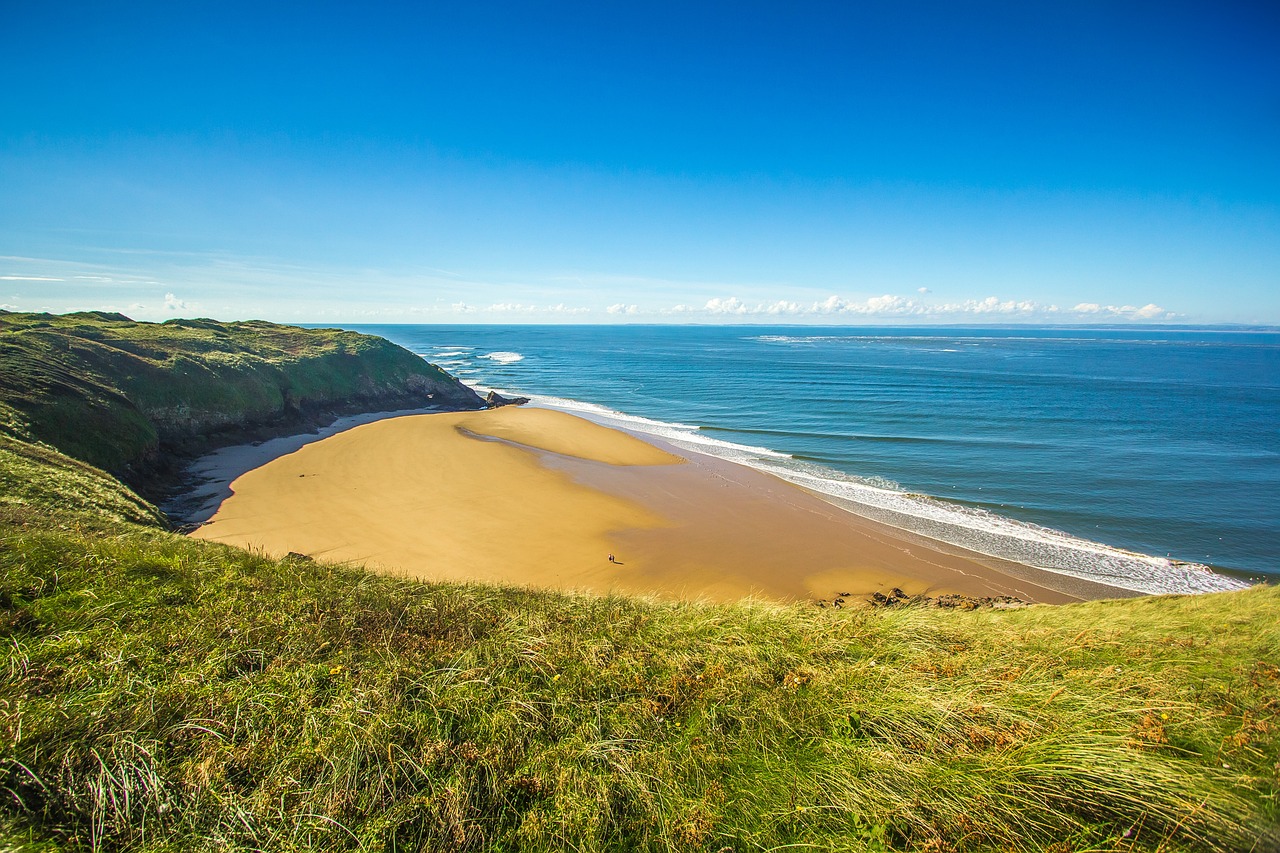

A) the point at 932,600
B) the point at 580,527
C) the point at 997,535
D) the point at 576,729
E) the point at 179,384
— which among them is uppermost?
the point at 179,384

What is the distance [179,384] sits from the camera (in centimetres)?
2250

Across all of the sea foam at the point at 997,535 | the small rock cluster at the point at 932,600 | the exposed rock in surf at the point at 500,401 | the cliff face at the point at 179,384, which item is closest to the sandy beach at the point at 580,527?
the small rock cluster at the point at 932,600

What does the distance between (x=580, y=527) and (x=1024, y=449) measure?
25.2 meters

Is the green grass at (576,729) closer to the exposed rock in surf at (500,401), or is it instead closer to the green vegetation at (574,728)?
the green vegetation at (574,728)

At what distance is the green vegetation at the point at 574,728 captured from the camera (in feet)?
9.31

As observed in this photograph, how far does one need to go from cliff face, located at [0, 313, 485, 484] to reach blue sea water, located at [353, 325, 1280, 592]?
13832 mm

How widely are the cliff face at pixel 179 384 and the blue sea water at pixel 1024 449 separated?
13832 mm

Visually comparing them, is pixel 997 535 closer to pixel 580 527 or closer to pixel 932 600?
pixel 932 600

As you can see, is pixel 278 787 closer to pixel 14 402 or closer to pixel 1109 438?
pixel 14 402

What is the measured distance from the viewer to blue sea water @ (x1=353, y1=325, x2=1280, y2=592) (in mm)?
15875

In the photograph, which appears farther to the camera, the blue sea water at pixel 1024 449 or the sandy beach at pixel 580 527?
the blue sea water at pixel 1024 449

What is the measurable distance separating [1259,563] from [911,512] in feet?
30.1

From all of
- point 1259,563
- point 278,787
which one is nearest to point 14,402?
point 278,787

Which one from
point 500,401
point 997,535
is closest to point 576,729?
point 997,535
